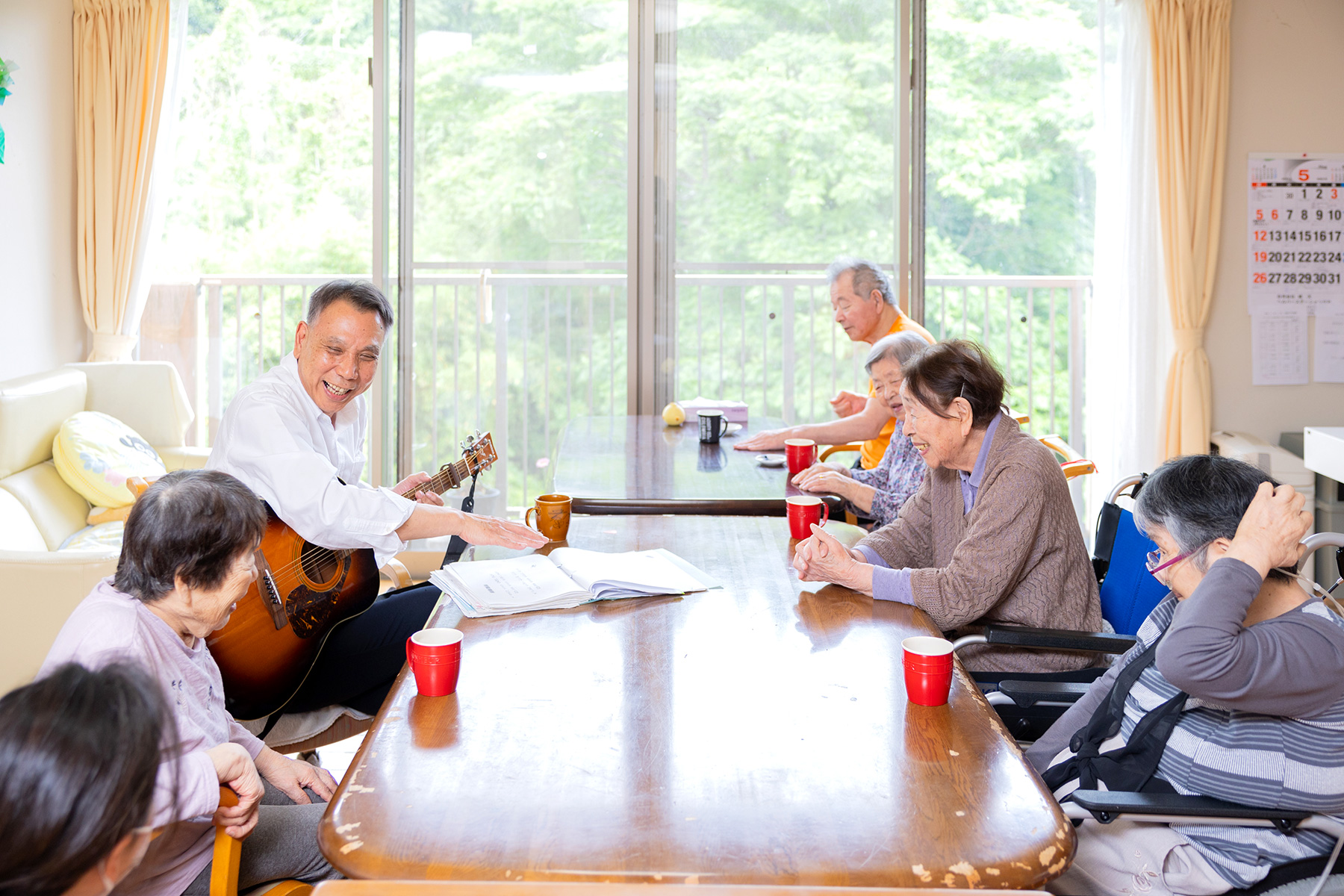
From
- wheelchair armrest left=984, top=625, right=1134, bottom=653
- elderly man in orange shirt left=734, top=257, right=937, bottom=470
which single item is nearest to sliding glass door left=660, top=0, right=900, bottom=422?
elderly man in orange shirt left=734, top=257, right=937, bottom=470

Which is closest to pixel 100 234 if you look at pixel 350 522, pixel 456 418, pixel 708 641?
pixel 456 418

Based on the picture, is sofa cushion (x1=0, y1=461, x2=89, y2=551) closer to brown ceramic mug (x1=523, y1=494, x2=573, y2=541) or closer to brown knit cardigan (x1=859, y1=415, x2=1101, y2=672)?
brown ceramic mug (x1=523, y1=494, x2=573, y2=541)

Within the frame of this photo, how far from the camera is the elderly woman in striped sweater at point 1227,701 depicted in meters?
1.27

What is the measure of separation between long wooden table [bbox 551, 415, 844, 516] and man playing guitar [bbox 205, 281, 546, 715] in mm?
471

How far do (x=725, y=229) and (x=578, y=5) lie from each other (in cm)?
101

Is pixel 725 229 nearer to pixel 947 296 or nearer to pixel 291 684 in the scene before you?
pixel 947 296

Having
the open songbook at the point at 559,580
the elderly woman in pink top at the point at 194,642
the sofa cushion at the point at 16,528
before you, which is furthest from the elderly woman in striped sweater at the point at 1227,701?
the sofa cushion at the point at 16,528

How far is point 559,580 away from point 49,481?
2.48m

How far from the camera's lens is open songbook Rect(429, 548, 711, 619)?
1707 mm

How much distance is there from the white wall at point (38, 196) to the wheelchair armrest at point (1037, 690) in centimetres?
370

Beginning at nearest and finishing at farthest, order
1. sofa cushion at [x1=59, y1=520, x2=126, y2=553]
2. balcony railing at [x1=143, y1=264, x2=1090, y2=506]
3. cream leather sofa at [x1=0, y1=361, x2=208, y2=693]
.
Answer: cream leather sofa at [x1=0, y1=361, x2=208, y2=693]
sofa cushion at [x1=59, y1=520, x2=126, y2=553]
balcony railing at [x1=143, y1=264, x2=1090, y2=506]

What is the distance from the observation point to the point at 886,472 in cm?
276

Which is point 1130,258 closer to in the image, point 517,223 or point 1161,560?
point 517,223

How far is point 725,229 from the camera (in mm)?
4297
